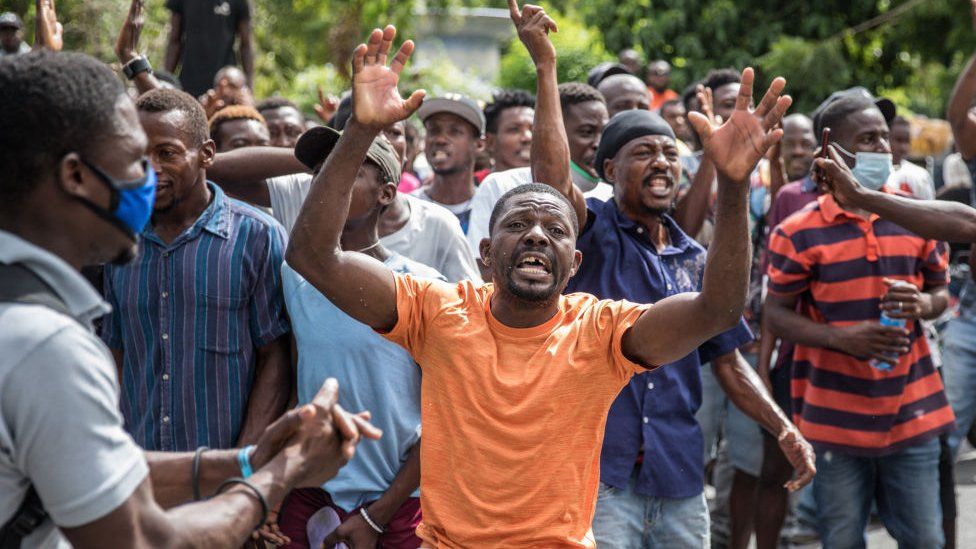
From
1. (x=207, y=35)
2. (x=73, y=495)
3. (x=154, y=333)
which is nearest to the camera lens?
(x=73, y=495)

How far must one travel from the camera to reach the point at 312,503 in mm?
4340

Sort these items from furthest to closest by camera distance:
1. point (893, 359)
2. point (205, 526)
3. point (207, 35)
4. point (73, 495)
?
point (207, 35) → point (893, 359) → point (205, 526) → point (73, 495)

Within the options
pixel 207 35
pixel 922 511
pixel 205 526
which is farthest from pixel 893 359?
pixel 207 35

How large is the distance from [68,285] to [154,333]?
5.97 feet

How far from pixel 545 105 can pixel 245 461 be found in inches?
80.7

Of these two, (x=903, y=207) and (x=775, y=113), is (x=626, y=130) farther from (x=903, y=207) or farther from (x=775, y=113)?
(x=775, y=113)

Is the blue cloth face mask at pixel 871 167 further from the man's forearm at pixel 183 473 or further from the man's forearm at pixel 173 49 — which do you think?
the man's forearm at pixel 173 49

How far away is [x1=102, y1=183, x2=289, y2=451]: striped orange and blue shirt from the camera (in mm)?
4219

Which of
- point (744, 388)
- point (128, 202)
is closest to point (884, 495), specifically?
point (744, 388)

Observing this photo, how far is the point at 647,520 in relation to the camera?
4629mm

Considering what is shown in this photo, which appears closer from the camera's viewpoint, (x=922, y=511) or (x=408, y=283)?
(x=408, y=283)

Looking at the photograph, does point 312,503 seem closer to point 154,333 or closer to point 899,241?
point 154,333

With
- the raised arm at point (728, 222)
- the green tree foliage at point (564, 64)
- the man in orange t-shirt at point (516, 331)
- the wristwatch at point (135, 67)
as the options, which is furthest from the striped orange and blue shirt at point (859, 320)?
the green tree foliage at point (564, 64)

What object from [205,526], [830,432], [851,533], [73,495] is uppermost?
[73,495]
